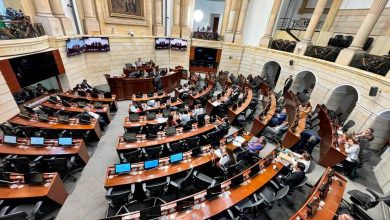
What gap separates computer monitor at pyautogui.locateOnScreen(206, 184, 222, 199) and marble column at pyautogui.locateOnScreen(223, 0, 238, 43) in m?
15.9

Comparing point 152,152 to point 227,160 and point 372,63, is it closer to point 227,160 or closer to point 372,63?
point 227,160

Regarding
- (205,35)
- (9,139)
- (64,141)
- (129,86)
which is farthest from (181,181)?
(205,35)

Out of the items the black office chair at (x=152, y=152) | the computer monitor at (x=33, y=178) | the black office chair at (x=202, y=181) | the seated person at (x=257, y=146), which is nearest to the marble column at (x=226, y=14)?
the seated person at (x=257, y=146)

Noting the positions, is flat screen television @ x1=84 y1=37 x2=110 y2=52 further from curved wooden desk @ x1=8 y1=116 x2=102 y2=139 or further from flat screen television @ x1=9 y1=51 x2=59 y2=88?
curved wooden desk @ x1=8 y1=116 x2=102 y2=139

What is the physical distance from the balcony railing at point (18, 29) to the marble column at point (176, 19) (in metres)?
10.2

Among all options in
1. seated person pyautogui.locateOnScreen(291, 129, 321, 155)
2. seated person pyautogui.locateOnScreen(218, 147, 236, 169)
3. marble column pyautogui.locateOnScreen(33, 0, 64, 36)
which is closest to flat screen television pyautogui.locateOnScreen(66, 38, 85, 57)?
marble column pyautogui.locateOnScreen(33, 0, 64, 36)

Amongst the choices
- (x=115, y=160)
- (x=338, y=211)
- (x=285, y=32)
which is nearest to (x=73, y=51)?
(x=115, y=160)

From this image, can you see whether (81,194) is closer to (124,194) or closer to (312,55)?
(124,194)

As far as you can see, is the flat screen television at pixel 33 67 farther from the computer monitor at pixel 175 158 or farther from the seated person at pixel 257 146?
the seated person at pixel 257 146

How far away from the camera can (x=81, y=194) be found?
5.33 meters

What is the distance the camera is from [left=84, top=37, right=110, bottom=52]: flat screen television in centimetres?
1223

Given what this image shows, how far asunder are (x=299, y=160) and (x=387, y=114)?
19.2 ft

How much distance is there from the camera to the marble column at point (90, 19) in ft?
39.9

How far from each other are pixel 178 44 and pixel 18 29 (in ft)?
36.7
